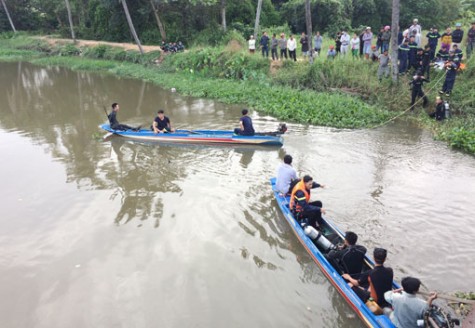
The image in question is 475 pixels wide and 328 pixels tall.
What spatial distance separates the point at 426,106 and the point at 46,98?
19.3 meters

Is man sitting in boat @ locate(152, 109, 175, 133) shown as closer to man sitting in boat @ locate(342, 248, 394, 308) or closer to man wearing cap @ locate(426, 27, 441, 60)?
man sitting in boat @ locate(342, 248, 394, 308)

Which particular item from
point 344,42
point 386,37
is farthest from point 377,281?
point 344,42

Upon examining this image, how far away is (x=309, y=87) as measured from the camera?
18078mm

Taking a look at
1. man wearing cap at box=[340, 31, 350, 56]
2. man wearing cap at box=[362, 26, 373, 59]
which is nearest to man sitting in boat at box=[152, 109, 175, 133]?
man wearing cap at box=[362, 26, 373, 59]

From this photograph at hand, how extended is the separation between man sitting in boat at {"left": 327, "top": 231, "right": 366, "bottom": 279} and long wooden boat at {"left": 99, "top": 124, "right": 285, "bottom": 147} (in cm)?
646

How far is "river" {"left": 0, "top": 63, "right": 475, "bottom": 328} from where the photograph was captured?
247 inches

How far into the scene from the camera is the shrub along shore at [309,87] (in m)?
14.2

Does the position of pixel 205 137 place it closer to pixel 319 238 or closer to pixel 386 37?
pixel 319 238

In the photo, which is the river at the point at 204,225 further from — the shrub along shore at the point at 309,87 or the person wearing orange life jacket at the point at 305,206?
the shrub along shore at the point at 309,87

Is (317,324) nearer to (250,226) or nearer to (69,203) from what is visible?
(250,226)

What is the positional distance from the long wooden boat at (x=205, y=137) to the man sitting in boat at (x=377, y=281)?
707cm

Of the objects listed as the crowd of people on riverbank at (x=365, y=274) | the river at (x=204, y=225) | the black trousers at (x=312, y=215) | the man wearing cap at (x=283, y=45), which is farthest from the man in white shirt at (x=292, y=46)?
the black trousers at (x=312, y=215)

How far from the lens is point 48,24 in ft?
157

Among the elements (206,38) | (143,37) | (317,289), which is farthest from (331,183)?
(143,37)
